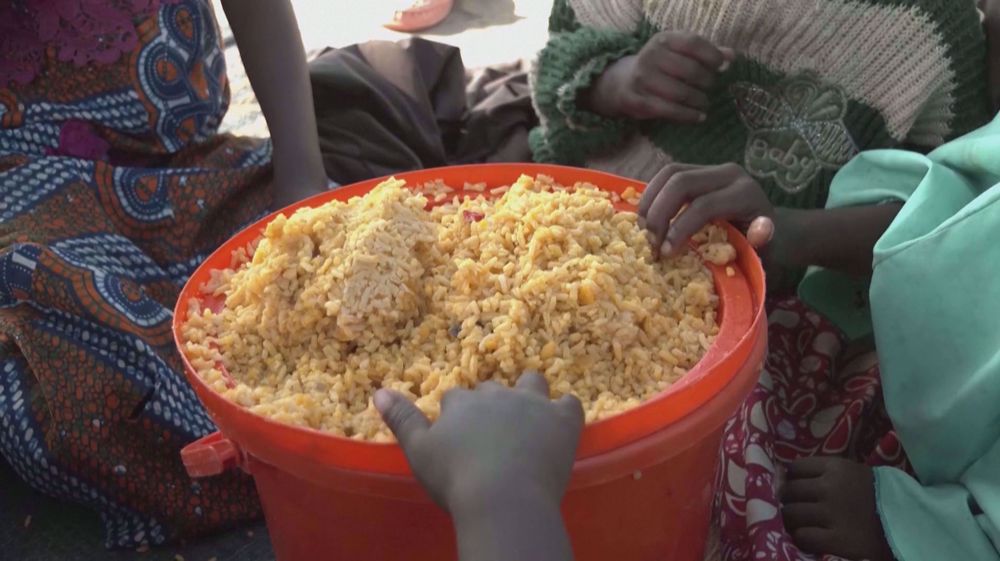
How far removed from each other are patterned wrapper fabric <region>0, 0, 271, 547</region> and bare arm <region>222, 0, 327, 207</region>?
0.05 metres

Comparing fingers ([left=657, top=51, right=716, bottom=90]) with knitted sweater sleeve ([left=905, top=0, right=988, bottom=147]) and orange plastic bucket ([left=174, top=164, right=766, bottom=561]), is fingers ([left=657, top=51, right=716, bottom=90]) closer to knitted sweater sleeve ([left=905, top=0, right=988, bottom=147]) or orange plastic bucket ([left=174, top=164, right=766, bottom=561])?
knitted sweater sleeve ([left=905, top=0, right=988, bottom=147])

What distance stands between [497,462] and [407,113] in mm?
1070

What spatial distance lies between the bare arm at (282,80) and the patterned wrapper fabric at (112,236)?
0.16 ft

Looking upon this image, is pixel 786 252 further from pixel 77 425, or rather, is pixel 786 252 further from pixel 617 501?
pixel 77 425

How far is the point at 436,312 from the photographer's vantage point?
0.78m

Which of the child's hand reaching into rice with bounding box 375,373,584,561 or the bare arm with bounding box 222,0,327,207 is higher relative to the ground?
the child's hand reaching into rice with bounding box 375,373,584,561

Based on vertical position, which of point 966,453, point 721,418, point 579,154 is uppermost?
point 721,418

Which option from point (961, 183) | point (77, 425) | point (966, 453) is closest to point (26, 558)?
point (77, 425)

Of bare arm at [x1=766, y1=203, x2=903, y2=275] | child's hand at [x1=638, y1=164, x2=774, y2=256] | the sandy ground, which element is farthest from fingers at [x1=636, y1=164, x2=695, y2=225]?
the sandy ground

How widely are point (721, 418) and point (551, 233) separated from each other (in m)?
0.20

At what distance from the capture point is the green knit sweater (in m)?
1.08

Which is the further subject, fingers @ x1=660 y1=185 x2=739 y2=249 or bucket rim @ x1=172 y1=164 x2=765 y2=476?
fingers @ x1=660 y1=185 x2=739 y2=249

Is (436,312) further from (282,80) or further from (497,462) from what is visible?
Result: (282,80)

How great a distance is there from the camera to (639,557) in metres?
0.78
